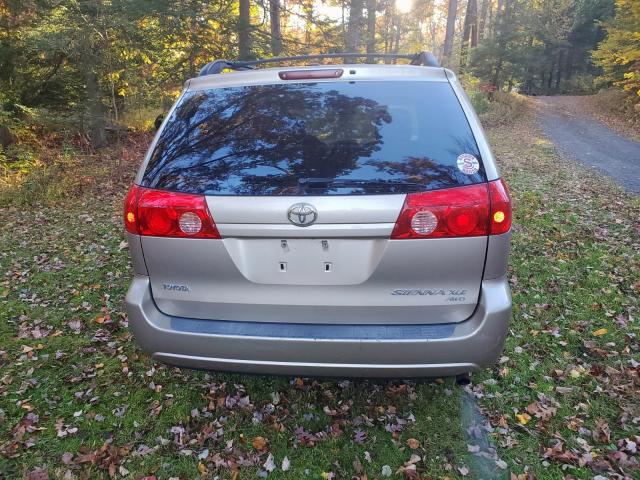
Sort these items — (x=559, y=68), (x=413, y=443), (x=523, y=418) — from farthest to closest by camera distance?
(x=559, y=68), (x=523, y=418), (x=413, y=443)

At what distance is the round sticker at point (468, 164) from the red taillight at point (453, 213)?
9 cm

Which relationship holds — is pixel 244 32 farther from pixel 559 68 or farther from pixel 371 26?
pixel 559 68

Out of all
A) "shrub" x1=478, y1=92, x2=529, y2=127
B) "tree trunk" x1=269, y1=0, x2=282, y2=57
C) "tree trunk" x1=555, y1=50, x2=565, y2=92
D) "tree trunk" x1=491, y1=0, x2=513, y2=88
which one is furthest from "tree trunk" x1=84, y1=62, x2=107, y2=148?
"tree trunk" x1=555, y1=50, x2=565, y2=92

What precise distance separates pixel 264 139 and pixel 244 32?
40.2 feet

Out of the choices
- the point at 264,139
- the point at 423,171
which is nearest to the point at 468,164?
the point at 423,171

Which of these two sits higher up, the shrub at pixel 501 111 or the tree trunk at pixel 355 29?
the tree trunk at pixel 355 29

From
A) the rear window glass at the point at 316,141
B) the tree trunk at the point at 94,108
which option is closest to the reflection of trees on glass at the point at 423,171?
the rear window glass at the point at 316,141

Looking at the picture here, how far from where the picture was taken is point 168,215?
2.32 metres

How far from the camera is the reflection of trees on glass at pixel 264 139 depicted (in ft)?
7.53

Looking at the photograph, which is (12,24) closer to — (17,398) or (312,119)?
(17,398)

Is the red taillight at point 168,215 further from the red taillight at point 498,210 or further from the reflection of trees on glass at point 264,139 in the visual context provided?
the red taillight at point 498,210

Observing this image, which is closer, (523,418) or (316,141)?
(316,141)

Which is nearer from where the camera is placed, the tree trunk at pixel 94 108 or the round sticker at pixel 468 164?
the round sticker at pixel 468 164

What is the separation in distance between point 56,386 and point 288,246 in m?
2.29
